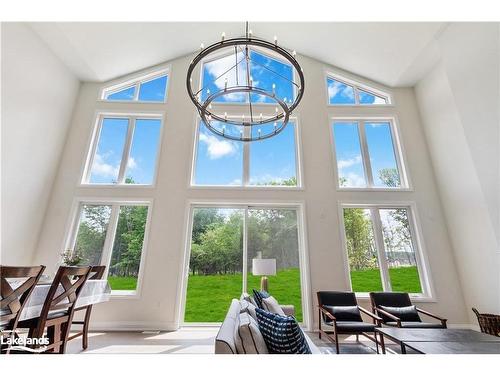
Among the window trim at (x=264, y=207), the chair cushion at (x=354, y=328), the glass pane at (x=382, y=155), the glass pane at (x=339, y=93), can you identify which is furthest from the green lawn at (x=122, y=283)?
the glass pane at (x=339, y=93)

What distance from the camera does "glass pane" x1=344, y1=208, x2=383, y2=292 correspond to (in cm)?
462

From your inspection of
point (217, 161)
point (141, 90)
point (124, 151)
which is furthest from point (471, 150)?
point (141, 90)

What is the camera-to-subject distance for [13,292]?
1.85 metres

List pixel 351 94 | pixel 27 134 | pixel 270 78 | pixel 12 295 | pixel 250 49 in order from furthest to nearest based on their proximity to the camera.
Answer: pixel 250 49 → pixel 351 94 → pixel 270 78 → pixel 27 134 → pixel 12 295

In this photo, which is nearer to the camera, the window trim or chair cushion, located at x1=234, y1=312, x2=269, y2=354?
chair cushion, located at x1=234, y1=312, x2=269, y2=354

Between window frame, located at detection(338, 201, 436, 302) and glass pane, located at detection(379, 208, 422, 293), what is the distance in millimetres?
68

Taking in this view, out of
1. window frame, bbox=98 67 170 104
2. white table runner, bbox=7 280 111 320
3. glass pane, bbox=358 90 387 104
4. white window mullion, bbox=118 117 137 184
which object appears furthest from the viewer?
glass pane, bbox=358 90 387 104

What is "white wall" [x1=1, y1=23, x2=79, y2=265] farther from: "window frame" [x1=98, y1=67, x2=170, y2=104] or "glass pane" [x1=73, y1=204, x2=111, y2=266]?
"window frame" [x1=98, y1=67, x2=170, y2=104]

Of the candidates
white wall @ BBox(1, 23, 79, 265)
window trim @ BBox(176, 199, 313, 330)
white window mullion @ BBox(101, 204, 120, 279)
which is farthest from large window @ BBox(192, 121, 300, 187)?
white wall @ BBox(1, 23, 79, 265)

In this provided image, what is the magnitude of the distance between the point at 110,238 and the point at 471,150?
21.4ft

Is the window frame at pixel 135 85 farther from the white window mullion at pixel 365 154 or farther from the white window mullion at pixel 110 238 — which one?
the white window mullion at pixel 365 154

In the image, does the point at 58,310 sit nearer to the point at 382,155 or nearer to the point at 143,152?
the point at 143,152

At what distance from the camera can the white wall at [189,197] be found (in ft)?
14.3
